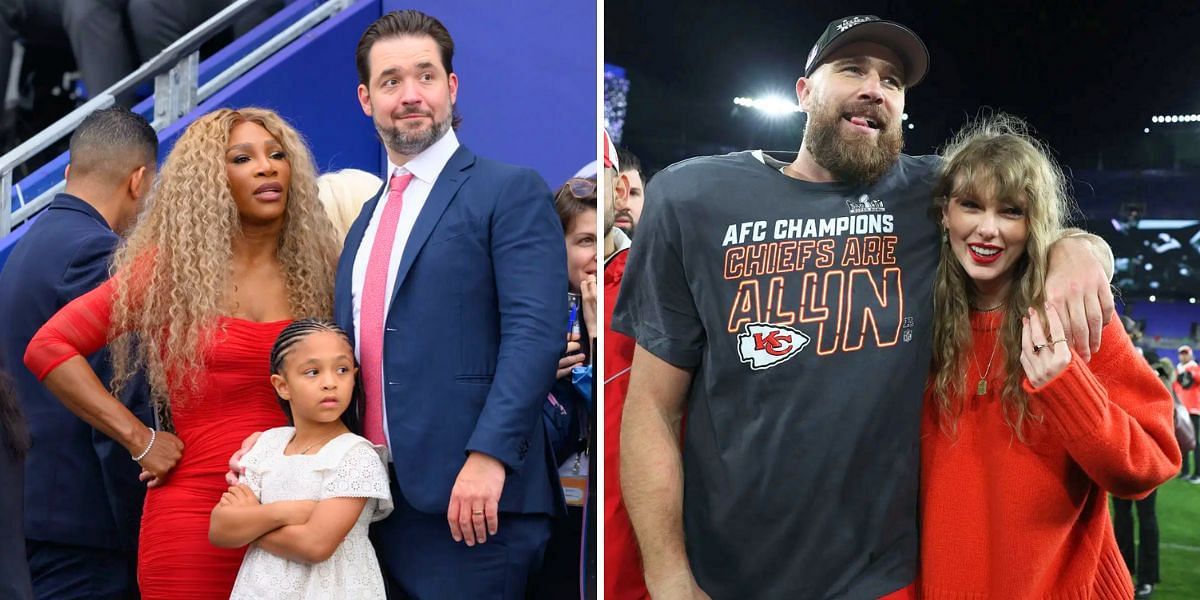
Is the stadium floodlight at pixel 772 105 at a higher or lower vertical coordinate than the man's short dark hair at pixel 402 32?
lower

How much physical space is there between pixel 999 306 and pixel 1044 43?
592mm

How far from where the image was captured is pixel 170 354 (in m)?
2.13

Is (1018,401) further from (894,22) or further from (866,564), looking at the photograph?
(894,22)

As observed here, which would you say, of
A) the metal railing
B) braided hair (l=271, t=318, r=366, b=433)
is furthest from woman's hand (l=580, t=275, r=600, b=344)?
the metal railing

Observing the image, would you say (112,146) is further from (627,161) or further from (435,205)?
(627,161)

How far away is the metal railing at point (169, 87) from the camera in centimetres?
291

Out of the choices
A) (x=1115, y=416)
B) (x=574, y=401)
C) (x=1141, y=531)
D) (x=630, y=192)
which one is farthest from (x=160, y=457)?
(x=1141, y=531)

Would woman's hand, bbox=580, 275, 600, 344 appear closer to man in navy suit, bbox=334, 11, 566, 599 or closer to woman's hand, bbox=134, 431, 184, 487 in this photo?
man in navy suit, bbox=334, 11, 566, 599

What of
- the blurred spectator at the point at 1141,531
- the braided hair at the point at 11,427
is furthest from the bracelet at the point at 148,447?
the blurred spectator at the point at 1141,531

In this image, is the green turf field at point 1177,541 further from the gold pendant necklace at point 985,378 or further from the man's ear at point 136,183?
the man's ear at point 136,183

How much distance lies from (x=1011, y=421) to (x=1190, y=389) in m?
0.62

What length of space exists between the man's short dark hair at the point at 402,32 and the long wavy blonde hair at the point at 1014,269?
99cm

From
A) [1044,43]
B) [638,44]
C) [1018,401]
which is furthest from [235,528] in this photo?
[1044,43]

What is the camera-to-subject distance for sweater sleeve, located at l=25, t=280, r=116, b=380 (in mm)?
2121
